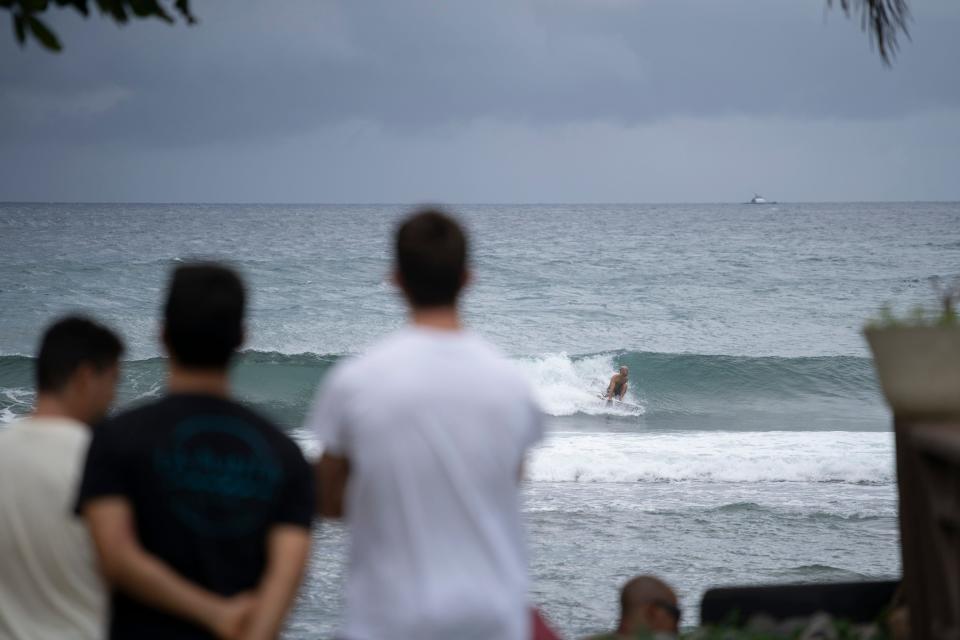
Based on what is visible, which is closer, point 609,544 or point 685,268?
point 609,544

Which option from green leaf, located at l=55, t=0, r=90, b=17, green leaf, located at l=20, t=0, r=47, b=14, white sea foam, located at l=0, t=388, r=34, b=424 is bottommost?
green leaf, located at l=20, t=0, r=47, b=14

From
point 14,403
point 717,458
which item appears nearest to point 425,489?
point 717,458

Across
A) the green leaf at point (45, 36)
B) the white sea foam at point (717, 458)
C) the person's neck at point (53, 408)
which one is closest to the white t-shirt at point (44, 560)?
the person's neck at point (53, 408)

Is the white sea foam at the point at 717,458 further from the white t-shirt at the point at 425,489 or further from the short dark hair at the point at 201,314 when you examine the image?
the short dark hair at the point at 201,314

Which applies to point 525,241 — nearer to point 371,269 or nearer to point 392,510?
point 371,269

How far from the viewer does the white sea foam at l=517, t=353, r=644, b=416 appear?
22.0 metres

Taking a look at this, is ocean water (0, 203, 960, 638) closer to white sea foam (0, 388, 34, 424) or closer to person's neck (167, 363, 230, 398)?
white sea foam (0, 388, 34, 424)

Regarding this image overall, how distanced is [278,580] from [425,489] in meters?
0.30

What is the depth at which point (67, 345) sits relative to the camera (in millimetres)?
2576

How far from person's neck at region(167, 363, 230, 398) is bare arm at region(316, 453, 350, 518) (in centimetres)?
24

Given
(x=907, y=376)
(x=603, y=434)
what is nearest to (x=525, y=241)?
(x=603, y=434)

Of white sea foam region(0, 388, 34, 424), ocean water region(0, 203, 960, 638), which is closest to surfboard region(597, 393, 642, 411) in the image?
ocean water region(0, 203, 960, 638)

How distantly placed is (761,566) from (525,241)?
1818 inches

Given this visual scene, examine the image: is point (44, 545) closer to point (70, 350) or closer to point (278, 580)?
point (70, 350)
